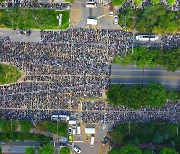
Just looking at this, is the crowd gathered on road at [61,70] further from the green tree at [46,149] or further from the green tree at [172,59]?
the green tree at [46,149]

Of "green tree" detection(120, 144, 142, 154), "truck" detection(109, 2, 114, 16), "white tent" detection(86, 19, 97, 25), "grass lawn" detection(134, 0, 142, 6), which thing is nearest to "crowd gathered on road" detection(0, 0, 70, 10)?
"white tent" detection(86, 19, 97, 25)

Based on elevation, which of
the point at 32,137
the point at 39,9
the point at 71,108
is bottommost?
the point at 32,137

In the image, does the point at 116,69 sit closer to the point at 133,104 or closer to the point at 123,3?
the point at 133,104

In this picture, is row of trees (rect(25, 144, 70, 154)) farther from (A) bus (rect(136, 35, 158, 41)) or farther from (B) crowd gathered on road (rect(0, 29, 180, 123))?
(A) bus (rect(136, 35, 158, 41))

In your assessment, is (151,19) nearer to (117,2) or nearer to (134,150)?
(117,2)

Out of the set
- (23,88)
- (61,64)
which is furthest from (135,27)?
(23,88)

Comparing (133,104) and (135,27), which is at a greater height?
(135,27)
